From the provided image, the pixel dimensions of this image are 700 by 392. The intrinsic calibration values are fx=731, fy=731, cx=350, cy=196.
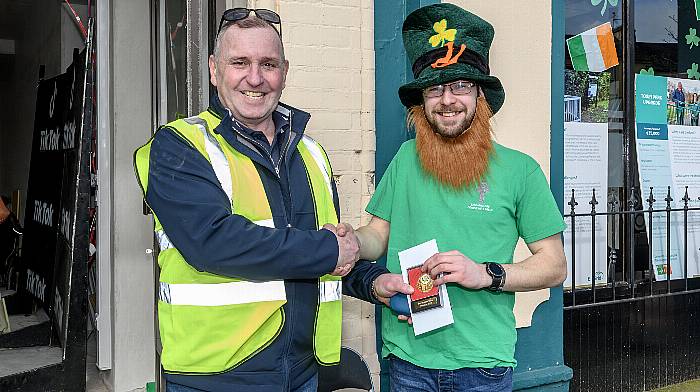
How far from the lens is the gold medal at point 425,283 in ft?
7.73

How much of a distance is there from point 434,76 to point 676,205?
3493 millimetres

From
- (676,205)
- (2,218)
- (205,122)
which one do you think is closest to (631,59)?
(676,205)

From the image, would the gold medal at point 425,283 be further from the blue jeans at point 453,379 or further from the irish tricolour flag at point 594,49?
the irish tricolour flag at point 594,49

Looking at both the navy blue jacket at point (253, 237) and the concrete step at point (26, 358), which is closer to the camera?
the navy blue jacket at point (253, 237)

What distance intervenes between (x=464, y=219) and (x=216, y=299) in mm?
874

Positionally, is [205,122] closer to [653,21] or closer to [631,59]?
[631,59]

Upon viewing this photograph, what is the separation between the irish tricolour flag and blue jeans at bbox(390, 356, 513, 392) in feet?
9.47

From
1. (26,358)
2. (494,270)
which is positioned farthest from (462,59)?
(26,358)

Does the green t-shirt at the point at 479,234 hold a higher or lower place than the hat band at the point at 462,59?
lower

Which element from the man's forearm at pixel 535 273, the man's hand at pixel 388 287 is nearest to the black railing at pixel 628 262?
the man's forearm at pixel 535 273

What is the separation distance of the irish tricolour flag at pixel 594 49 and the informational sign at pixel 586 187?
0.39 meters

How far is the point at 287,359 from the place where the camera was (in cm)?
211

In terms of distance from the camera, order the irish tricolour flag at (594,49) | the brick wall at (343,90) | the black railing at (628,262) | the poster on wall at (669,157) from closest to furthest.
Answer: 1. the brick wall at (343,90)
2. the black railing at (628,262)
3. the irish tricolour flag at (594,49)
4. the poster on wall at (669,157)

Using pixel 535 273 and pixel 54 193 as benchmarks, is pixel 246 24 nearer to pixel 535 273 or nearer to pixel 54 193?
pixel 535 273
